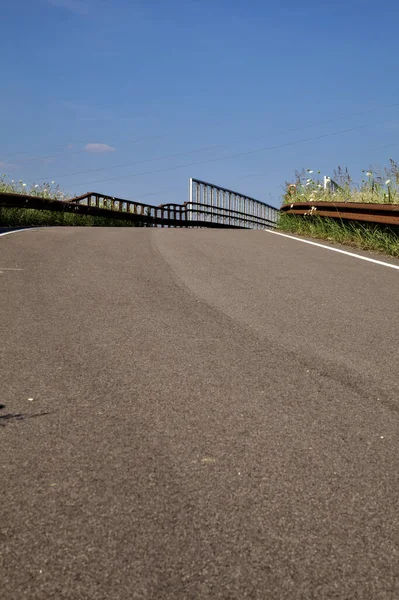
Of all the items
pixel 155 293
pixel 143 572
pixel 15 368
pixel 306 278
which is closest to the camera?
pixel 143 572

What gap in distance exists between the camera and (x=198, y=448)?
3879 millimetres

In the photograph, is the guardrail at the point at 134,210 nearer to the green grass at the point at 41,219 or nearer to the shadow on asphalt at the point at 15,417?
the green grass at the point at 41,219

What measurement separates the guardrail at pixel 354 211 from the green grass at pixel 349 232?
0.23m

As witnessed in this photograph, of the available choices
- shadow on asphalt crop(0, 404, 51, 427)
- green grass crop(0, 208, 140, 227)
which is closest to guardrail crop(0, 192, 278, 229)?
green grass crop(0, 208, 140, 227)

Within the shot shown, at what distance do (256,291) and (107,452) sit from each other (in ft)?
17.1

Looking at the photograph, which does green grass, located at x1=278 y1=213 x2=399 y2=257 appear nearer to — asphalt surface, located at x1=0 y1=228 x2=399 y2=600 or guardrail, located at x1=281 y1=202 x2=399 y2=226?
guardrail, located at x1=281 y1=202 x2=399 y2=226

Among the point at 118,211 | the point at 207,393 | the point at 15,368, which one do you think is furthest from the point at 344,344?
the point at 118,211

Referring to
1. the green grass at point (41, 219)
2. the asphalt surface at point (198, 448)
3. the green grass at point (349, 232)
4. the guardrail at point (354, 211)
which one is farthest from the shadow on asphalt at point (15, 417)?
the green grass at point (41, 219)

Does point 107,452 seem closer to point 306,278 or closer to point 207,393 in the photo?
point 207,393

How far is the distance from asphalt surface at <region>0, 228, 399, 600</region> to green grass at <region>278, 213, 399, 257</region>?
629 cm

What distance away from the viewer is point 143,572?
2721 millimetres

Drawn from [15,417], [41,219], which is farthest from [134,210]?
[15,417]

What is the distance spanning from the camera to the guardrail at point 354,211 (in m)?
13.6

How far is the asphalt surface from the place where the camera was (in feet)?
9.04
